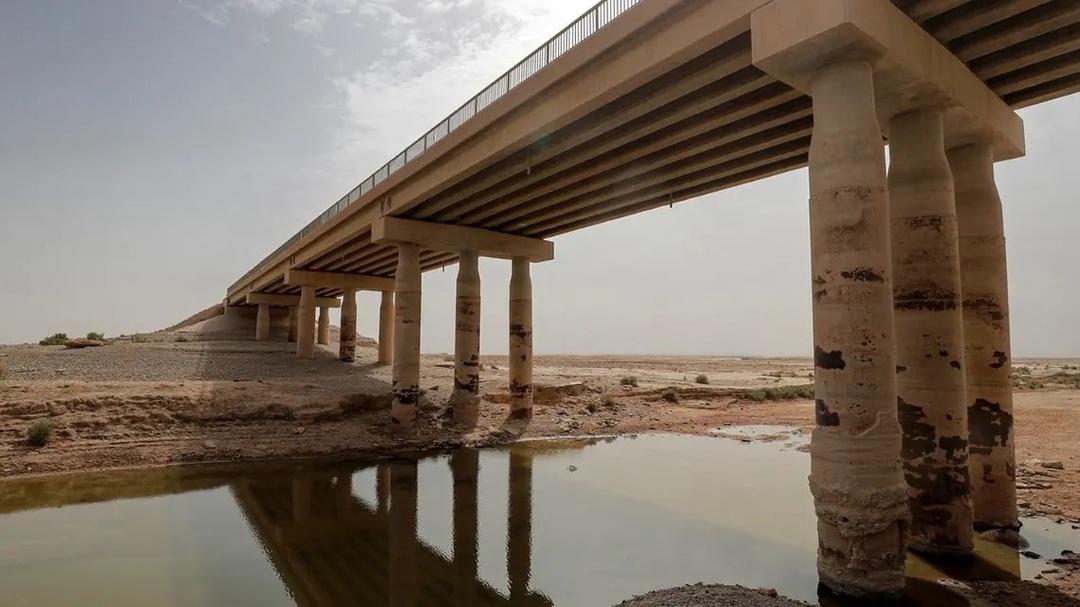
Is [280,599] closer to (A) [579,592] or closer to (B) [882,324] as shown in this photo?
(A) [579,592]

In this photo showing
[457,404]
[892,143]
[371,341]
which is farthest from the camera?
[371,341]

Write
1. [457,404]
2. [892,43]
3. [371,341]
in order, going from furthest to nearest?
[371,341], [457,404], [892,43]

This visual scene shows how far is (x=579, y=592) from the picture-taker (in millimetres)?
8680

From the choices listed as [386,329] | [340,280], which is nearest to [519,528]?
[386,329]

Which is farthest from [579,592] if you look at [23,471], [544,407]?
[544,407]

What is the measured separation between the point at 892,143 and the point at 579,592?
10193 millimetres

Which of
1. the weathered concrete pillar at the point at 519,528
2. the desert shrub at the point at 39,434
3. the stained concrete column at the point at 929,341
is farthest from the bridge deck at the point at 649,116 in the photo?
the desert shrub at the point at 39,434

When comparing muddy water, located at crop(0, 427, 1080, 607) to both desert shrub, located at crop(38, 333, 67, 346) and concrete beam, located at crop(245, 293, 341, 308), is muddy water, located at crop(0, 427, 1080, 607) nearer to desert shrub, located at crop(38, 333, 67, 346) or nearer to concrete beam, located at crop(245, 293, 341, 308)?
desert shrub, located at crop(38, 333, 67, 346)

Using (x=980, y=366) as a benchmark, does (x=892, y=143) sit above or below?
above

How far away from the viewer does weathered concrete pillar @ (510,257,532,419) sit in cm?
2606

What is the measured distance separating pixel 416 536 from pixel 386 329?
30.4 meters

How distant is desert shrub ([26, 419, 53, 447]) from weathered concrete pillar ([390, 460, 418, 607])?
984 cm

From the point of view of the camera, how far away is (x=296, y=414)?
68.9 feet

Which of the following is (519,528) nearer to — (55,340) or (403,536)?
(403,536)
